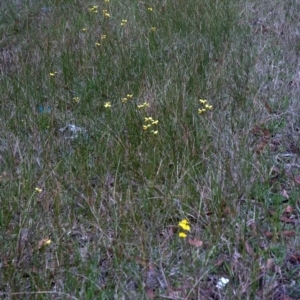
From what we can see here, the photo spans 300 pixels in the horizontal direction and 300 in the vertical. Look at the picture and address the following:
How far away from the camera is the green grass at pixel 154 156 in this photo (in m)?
2.74

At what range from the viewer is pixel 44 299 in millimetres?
2590

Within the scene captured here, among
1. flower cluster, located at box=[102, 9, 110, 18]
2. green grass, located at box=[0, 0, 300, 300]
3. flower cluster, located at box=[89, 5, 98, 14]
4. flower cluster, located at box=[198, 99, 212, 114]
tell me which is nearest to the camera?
green grass, located at box=[0, 0, 300, 300]

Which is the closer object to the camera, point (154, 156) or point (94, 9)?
point (154, 156)

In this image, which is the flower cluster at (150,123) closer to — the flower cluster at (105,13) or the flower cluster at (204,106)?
the flower cluster at (204,106)

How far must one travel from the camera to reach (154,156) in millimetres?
3607

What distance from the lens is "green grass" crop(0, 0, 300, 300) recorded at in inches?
108

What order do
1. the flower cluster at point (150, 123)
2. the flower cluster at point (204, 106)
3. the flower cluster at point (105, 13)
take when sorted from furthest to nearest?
the flower cluster at point (105, 13) < the flower cluster at point (204, 106) < the flower cluster at point (150, 123)

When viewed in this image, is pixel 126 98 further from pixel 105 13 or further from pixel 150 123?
pixel 105 13

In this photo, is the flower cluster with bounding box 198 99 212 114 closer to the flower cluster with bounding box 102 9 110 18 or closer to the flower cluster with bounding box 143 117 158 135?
the flower cluster with bounding box 143 117 158 135

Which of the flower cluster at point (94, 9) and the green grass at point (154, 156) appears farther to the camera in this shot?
the flower cluster at point (94, 9)

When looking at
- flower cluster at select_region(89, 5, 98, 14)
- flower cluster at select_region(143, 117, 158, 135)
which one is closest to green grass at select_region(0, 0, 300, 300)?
flower cluster at select_region(143, 117, 158, 135)

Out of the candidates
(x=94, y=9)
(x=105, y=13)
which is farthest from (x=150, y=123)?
(x=94, y=9)

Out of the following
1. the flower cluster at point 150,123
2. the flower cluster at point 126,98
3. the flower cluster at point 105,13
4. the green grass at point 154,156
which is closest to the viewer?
the green grass at point 154,156

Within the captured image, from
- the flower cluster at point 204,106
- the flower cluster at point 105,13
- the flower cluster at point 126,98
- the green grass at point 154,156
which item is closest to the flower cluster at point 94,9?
the flower cluster at point 105,13
